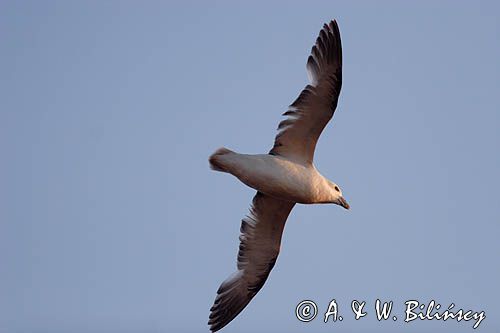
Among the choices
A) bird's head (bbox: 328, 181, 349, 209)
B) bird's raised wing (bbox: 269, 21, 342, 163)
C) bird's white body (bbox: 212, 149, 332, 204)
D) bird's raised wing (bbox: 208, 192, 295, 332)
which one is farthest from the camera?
bird's raised wing (bbox: 208, 192, 295, 332)

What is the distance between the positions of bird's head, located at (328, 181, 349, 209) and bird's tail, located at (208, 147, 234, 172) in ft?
5.99

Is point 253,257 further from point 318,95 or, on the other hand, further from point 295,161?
point 318,95

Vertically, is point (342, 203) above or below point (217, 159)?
below

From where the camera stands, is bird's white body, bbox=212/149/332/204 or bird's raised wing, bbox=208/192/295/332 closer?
bird's white body, bbox=212/149/332/204

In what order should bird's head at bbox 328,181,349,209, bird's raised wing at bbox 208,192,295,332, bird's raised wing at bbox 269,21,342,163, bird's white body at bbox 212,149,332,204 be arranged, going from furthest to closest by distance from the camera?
bird's raised wing at bbox 208,192,295,332
bird's head at bbox 328,181,349,209
bird's white body at bbox 212,149,332,204
bird's raised wing at bbox 269,21,342,163

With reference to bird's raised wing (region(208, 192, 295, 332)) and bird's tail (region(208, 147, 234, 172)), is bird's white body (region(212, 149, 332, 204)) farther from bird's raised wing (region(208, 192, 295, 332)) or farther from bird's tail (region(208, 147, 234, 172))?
bird's raised wing (region(208, 192, 295, 332))

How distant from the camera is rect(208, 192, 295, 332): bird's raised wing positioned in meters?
15.6

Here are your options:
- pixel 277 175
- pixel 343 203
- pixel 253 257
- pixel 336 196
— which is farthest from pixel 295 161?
pixel 253 257

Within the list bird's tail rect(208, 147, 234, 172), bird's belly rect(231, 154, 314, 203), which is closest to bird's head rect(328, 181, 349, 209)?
bird's belly rect(231, 154, 314, 203)

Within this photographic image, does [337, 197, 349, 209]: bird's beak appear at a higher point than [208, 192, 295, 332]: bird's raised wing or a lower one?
higher

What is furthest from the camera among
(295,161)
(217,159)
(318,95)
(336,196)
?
(336,196)

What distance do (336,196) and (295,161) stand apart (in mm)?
942

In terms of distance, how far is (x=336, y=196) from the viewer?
1502cm

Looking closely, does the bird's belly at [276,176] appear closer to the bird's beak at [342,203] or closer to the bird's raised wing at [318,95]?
the bird's raised wing at [318,95]
